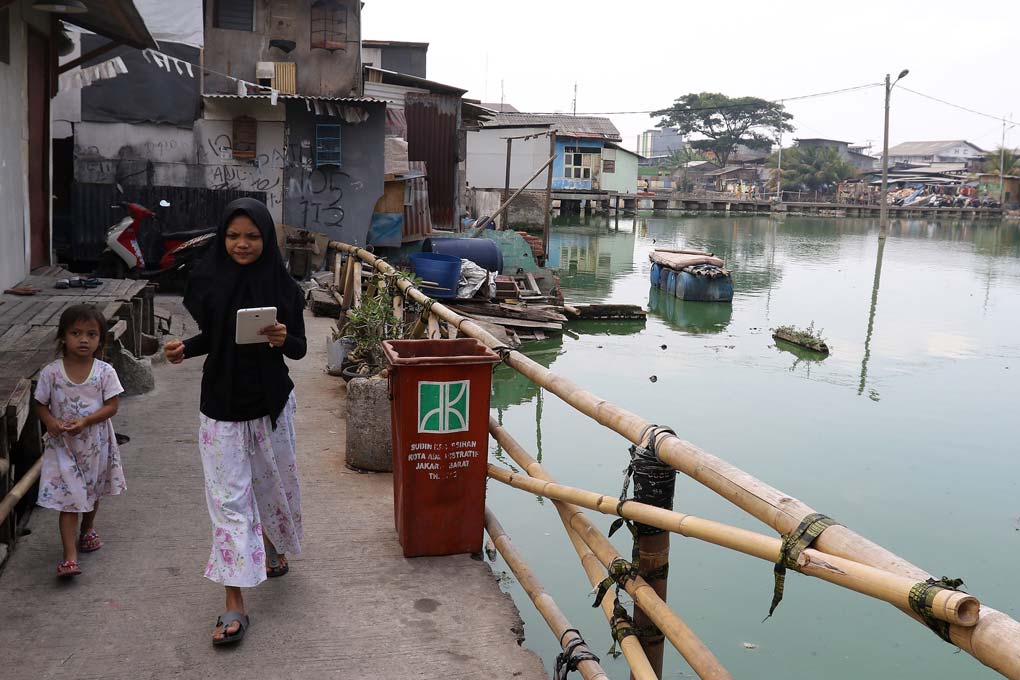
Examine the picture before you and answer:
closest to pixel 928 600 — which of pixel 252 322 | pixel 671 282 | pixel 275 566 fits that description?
pixel 252 322

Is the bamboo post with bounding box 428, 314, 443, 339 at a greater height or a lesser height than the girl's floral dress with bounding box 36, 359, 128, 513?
greater

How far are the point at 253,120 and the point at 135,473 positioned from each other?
11013 millimetres

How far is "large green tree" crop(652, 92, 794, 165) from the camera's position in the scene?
233 ft

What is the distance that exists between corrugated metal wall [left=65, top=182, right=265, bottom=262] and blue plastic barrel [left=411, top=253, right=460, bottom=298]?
10.3ft

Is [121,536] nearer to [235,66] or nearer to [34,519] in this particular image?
[34,519]

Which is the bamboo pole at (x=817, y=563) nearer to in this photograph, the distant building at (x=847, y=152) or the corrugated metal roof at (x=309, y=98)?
the corrugated metal roof at (x=309, y=98)

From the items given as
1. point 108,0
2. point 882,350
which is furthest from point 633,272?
point 108,0

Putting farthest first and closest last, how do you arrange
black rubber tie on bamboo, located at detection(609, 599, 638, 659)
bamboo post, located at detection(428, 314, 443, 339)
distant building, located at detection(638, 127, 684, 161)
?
distant building, located at detection(638, 127, 684, 161)
bamboo post, located at detection(428, 314, 443, 339)
black rubber tie on bamboo, located at detection(609, 599, 638, 659)

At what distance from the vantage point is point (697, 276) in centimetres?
2042

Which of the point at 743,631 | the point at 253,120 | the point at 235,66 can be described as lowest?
the point at 743,631

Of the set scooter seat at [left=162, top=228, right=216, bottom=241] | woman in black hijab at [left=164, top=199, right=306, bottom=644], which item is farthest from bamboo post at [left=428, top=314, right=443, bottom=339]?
scooter seat at [left=162, top=228, right=216, bottom=241]

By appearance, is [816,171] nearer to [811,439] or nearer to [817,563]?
[811,439]

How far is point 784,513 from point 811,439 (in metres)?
8.55

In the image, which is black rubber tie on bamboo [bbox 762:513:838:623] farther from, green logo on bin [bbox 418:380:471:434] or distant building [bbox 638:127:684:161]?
distant building [bbox 638:127:684:161]
